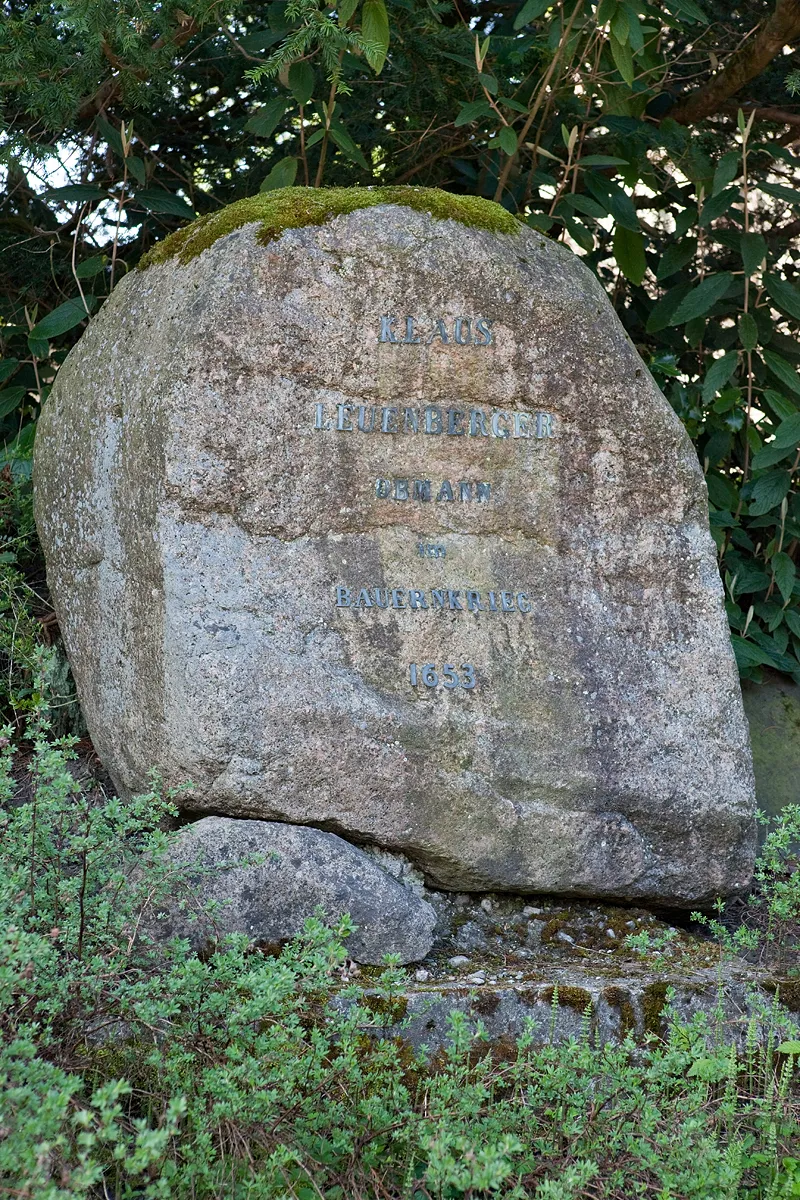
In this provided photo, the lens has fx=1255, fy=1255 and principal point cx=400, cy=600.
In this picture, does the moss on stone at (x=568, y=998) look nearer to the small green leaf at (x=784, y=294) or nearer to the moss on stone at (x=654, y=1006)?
the moss on stone at (x=654, y=1006)

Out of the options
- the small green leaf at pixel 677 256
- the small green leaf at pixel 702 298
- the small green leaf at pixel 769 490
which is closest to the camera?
the small green leaf at pixel 702 298

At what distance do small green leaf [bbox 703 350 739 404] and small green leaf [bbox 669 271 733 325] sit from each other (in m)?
0.20

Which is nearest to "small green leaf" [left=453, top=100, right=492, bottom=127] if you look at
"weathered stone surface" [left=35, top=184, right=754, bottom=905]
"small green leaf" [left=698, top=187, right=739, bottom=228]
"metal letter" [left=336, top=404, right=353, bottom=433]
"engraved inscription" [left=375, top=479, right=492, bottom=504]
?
"weathered stone surface" [left=35, top=184, right=754, bottom=905]

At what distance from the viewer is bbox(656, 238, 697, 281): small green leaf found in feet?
16.0

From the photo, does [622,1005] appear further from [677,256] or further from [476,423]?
[677,256]

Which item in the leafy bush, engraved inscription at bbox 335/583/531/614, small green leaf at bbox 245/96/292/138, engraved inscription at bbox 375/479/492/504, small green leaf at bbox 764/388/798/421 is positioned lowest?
the leafy bush

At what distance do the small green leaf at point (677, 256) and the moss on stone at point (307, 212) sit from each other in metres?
1.30

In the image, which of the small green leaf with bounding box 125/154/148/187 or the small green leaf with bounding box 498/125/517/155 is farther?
the small green leaf with bounding box 125/154/148/187

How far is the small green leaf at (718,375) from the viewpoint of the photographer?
457 centimetres

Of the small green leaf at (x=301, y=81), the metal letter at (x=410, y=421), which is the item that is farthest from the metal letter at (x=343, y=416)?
the small green leaf at (x=301, y=81)

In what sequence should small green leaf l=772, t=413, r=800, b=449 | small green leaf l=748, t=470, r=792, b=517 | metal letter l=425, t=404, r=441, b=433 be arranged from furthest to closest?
1. small green leaf l=748, t=470, r=792, b=517
2. small green leaf l=772, t=413, r=800, b=449
3. metal letter l=425, t=404, r=441, b=433

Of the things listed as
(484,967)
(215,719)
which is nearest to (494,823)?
(484,967)

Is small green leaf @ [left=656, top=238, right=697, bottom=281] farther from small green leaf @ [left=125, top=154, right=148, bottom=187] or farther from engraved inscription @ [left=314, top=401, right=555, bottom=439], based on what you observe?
small green leaf @ [left=125, top=154, right=148, bottom=187]

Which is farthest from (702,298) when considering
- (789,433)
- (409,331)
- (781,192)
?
(409,331)
